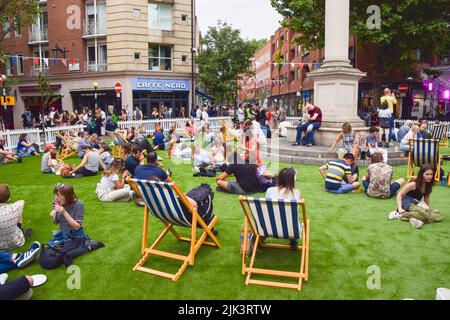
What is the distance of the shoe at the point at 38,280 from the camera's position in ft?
15.2

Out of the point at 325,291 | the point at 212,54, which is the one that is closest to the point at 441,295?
the point at 325,291

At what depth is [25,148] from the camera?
53.7 feet

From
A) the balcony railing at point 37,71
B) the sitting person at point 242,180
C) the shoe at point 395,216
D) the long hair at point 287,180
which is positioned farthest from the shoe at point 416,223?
the balcony railing at point 37,71

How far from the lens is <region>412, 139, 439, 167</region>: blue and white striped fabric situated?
9589mm

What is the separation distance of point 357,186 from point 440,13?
1953 centimetres

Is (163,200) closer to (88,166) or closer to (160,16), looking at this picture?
(88,166)

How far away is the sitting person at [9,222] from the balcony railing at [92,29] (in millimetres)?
29102

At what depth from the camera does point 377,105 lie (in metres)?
26.1

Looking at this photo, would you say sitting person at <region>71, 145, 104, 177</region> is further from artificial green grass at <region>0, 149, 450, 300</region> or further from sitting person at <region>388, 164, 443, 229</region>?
sitting person at <region>388, 164, 443, 229</region>

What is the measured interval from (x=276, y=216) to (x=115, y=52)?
29.9m

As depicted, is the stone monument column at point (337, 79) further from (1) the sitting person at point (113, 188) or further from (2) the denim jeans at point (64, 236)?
(2) the denim jeans at point (64, 236)

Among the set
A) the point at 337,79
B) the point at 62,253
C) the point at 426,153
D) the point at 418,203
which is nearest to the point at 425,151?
the point at 426,153

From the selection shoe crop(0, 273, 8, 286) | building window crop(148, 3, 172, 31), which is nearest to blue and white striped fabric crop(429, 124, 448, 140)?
shoe crop(0, 273, 8, 286)

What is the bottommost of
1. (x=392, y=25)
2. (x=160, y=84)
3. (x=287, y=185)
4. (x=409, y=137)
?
(x=287, y=185)
